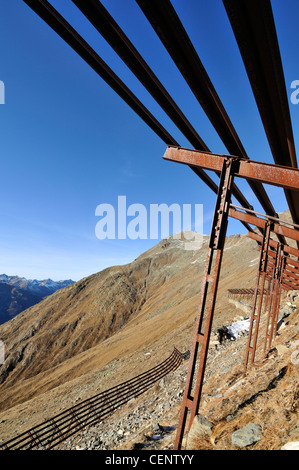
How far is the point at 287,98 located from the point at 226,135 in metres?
1.17

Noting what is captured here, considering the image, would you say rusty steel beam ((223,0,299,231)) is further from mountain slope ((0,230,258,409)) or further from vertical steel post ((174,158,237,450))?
mountain slope ((0,230,258,409))

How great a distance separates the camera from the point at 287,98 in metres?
2.86

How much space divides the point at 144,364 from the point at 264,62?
77.2 feet

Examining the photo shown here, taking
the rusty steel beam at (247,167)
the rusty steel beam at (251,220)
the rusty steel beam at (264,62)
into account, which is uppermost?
the rusty steel beam at (264,62)

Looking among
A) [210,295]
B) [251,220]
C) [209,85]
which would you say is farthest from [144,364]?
[209,85]

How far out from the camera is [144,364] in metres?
20.5

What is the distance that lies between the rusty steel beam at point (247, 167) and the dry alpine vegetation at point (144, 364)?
13.2 ft

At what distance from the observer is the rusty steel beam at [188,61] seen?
2.26 meters

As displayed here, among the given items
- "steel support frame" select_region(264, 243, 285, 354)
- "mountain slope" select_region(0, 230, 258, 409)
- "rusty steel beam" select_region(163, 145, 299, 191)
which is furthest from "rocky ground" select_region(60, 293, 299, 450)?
"mountain slope" select_region(0, 230, 258, 409)

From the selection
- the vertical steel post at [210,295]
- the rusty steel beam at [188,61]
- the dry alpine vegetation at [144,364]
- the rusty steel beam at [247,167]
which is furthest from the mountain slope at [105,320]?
the rusty steel beam at [188,61]

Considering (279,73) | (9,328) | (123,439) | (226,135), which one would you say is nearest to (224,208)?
(226,135)

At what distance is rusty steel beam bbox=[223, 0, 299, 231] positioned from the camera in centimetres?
205

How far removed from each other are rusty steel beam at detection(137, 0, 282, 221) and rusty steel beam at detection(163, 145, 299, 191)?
0.45 metres

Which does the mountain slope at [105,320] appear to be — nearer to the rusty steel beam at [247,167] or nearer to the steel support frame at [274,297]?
the steel support frame at [274,297]
